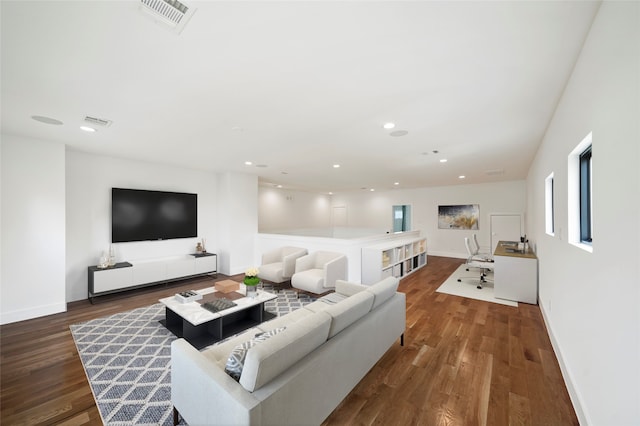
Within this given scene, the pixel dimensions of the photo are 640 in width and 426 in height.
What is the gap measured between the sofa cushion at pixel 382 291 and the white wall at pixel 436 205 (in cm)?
700

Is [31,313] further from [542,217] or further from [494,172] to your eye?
[494,172]

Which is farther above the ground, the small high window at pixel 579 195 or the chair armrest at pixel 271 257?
the small high window at pixel 579 195

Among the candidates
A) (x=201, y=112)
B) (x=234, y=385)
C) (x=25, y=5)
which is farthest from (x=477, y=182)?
(x=25, y=5)

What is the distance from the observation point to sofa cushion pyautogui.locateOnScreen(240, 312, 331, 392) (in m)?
1.33

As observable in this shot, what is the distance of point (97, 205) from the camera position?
4.66 m

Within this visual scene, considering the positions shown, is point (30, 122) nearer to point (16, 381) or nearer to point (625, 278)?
point (16, 381)

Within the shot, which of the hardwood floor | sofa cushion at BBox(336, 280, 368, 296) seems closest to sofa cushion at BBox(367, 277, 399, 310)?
sofa cushion at BBox(336, 280, 368, 296)

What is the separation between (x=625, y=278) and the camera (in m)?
A: 1.15

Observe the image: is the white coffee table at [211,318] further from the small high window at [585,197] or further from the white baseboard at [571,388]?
the small high window at [585,197]

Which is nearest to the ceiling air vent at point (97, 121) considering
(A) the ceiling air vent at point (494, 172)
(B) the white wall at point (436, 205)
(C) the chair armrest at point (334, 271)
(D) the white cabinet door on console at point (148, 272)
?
(D) the white cabinet door on console at point (148, 272)

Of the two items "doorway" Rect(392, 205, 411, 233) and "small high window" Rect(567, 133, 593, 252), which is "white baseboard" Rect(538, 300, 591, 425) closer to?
"small high window" Rect(567, 133, 593, 252)

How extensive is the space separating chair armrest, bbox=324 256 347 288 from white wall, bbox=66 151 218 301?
3694 millimetres

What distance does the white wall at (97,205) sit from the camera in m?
4.39

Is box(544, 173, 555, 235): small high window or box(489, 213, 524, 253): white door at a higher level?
box(544, 173, 555, 235): small high window
